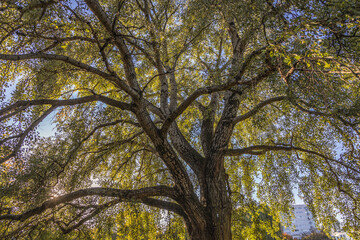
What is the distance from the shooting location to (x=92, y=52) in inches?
177

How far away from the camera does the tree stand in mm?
3123

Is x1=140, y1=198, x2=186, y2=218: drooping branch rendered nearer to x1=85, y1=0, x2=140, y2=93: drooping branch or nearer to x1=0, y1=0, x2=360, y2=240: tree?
x1=0, y1=0, x2=360, y2=240: tree

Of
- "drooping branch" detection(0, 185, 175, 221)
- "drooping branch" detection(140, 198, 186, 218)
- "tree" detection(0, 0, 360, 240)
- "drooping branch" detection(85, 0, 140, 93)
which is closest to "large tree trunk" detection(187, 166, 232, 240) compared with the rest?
"tree" detection(0, 0, 360, 240)

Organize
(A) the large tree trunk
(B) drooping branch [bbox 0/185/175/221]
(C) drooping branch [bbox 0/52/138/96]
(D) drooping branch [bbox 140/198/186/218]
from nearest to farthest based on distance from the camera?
(C) drooping branch [bbox 0/52/138/96] → (B) drooping branch [bbox 0/185/175/221] → (A) the large tree trunk → (D) drooping branch [bbox 140/198/186/218]

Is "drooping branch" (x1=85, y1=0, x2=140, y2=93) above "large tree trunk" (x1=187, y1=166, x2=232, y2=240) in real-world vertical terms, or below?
above

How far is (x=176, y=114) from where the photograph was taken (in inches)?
163

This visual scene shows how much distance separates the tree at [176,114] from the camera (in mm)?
3123

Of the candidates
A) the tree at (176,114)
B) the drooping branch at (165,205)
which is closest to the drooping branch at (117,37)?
the tree at (176,114)

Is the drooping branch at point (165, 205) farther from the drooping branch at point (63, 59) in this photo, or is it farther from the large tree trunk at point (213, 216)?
the drooping branch at point (63, 59)

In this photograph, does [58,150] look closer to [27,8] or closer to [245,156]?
[27,8]

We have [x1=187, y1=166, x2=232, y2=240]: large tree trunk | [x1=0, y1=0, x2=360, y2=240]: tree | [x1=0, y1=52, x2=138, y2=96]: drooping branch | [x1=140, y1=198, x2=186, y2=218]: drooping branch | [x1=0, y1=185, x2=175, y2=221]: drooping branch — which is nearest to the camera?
[x1=0, y1=52, x2=138, y2=96]: drooping branch

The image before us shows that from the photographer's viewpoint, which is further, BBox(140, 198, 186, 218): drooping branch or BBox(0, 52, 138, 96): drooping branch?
BBox(140, 198, 186, 218): drooping branch

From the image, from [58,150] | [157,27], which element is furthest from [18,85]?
[157,27]

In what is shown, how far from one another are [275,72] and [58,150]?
4.57 m
